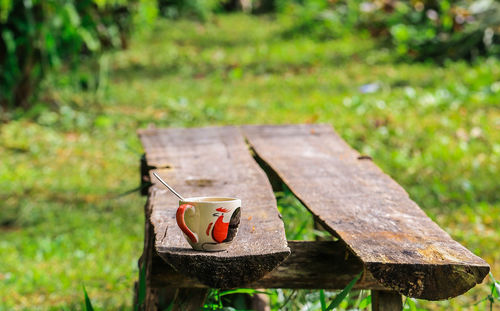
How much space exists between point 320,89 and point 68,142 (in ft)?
9.93

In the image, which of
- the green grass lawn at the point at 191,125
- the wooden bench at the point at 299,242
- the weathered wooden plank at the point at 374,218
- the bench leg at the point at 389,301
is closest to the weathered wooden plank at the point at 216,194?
the wooden bench at the point at 299,242

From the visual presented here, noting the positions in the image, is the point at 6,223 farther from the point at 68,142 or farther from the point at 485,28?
the point at 485,28

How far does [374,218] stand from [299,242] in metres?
0.27

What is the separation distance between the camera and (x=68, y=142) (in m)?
6.18

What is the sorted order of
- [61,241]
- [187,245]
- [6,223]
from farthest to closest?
1. [6,223]
2. [61,241]
3. [187,245]

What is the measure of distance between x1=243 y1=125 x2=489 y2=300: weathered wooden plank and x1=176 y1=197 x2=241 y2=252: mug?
0.32 meters

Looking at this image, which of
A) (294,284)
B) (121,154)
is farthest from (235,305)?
(121,154)

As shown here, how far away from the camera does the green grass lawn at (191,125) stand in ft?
12.8

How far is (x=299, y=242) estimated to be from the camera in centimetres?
206

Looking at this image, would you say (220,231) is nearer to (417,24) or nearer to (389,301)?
(389,301)

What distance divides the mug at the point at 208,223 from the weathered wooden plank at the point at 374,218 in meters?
0.32

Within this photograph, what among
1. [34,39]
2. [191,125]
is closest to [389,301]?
[191,125]

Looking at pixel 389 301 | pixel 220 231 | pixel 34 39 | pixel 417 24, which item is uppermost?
pixel 220 231

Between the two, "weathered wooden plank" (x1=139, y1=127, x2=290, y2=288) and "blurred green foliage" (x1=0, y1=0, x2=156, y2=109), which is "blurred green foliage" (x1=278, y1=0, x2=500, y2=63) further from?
"weathered wooden plank" (x1=139, y1=127, x2=290, y2=288)
